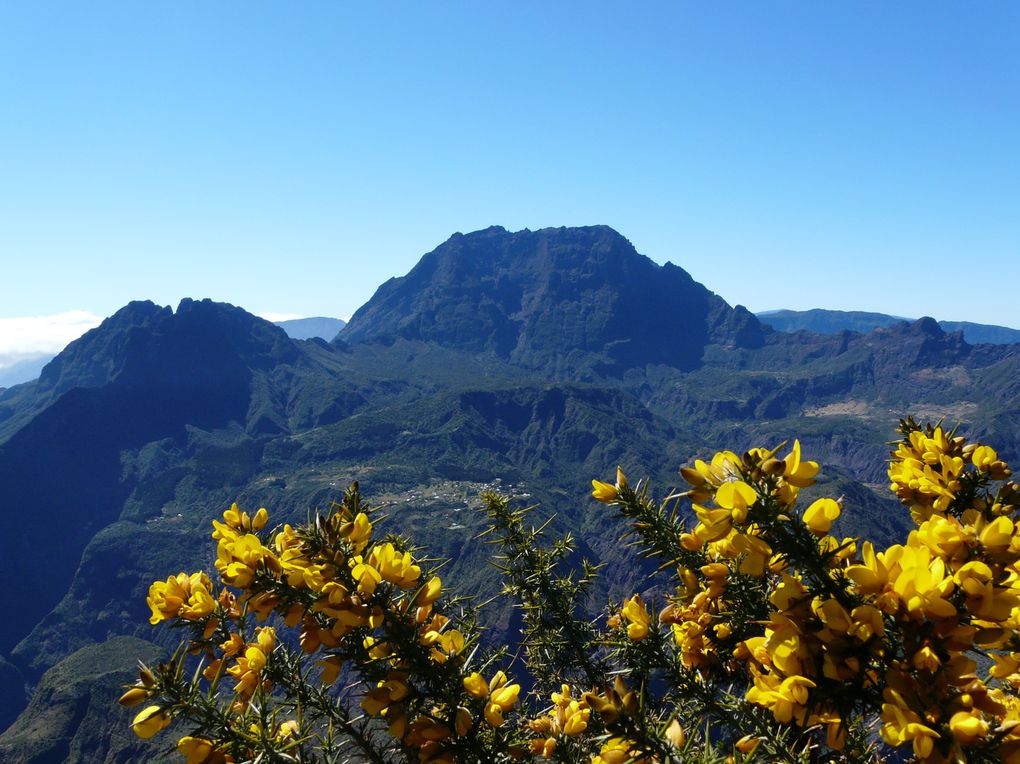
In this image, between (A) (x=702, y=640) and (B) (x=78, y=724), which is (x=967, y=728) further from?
(B) (x=78, y=724)

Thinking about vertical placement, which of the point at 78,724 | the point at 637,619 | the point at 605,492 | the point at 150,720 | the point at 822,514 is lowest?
the point at 78,724

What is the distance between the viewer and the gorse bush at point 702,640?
1952 millimetres

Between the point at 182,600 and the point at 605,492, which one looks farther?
the point at 605,492

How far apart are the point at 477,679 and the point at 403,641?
0.45 metres

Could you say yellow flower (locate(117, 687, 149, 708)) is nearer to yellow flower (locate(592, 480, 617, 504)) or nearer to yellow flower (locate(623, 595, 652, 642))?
yellow flower (locate(592, 480, 617, 504))

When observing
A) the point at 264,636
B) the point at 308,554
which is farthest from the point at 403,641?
the point at 264,636

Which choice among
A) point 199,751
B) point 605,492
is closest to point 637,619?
point 605,492

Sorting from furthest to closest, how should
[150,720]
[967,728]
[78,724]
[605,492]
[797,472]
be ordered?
[78,724] → [605,492] → [150,720] → [797,472] → [967,728]

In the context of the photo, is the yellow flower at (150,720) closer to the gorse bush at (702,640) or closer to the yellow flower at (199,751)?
the gorse bush at (702,640)

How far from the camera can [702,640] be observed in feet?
12.4

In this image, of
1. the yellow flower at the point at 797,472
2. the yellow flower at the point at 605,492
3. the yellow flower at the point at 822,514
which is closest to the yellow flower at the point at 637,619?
the yellow flower at the point at 605,492

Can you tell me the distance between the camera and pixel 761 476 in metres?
2.03

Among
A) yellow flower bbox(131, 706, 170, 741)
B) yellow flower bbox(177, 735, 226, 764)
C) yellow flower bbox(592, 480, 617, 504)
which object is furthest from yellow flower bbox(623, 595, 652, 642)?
yellow flower bbox(131, 706, 170, 741)

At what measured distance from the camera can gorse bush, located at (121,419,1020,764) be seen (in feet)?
6.40
